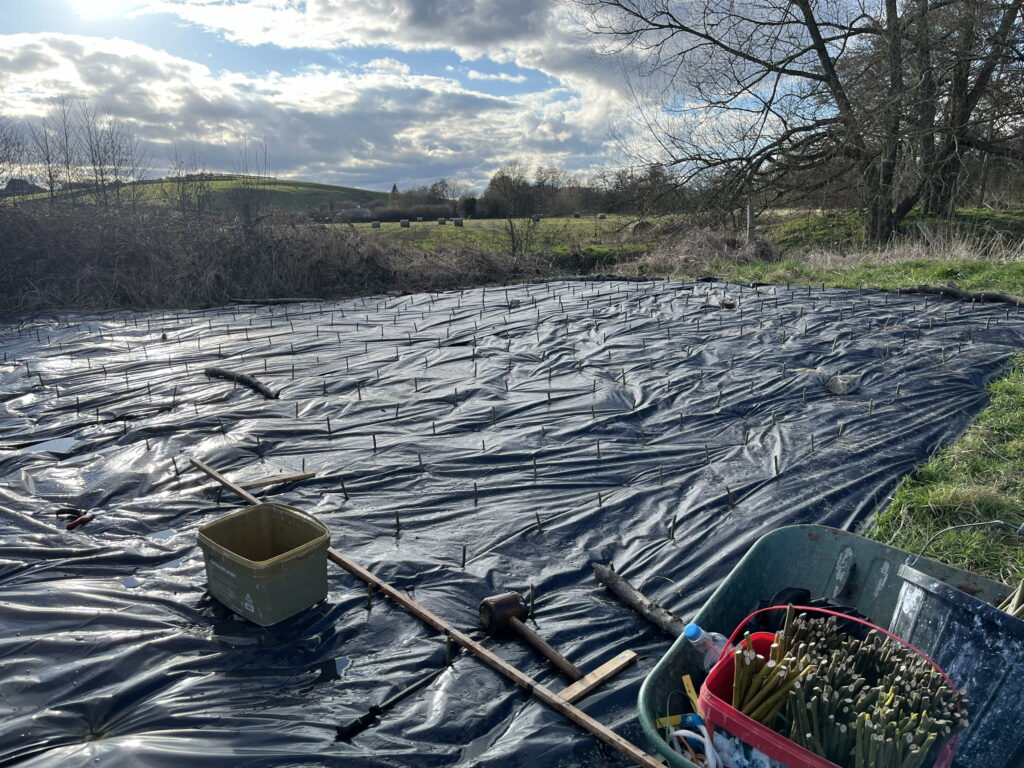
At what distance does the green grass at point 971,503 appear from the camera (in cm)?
304

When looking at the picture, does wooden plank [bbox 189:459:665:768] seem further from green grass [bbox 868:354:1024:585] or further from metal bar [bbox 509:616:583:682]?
green grass [bbox 868:354:1024:585]

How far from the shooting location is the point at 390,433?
4570 mm

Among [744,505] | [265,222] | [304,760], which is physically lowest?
[304,760]

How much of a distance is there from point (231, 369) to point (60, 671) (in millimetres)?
4174

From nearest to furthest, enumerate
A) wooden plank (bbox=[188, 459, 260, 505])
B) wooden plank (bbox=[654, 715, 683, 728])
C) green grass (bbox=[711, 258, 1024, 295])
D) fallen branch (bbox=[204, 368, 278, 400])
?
wooden plank (bbox=[654, 715, 683, 728])
wooden plank (bbox=[188, 459, 260, 505])
fallen branch (bbox=[204, 368, 278, 400])
green grass (bbox=[711, 258, 1024, 295])

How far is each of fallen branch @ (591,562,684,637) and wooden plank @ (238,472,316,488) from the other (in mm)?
1923

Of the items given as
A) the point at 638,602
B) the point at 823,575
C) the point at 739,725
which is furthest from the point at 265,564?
the point at 823,575

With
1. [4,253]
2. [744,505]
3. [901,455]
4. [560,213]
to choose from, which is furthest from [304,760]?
[560,213]

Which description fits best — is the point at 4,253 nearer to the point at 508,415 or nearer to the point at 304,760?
the point at 508,415

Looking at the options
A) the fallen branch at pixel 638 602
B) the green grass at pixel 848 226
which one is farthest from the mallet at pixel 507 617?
the green grass at pixel 848 226

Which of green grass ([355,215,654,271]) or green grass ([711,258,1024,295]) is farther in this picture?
green grass ([355,215,654,271])

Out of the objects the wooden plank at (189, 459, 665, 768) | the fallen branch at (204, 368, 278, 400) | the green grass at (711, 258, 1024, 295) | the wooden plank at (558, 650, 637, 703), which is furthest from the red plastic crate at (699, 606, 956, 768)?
the green grass at (711, 258, 1024, 295)

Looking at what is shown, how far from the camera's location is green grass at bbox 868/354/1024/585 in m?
3.04

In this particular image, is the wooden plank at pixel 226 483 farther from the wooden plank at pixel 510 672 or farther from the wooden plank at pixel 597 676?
the wooden plank at pixel 597 676
